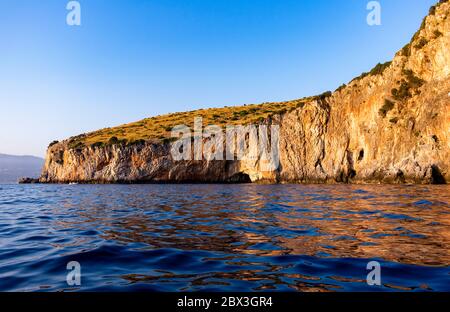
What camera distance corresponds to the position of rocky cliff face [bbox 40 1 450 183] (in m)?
38.5

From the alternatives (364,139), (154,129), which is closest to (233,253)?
(364,139)

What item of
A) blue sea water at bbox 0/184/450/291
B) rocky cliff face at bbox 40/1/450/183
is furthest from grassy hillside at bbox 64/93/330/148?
blue sea water at bbox 0/184/450/291

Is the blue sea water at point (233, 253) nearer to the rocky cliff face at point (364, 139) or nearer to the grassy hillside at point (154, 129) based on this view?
the rocky cliff face at point (364, 139)

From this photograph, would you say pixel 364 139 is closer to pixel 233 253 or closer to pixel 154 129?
pixel 233 253

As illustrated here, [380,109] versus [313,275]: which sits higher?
[380,109]

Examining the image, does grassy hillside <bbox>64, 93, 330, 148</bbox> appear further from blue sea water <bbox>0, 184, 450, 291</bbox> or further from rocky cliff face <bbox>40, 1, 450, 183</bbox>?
blue sea water <bbox>0, 184, 450, 291</bbox>

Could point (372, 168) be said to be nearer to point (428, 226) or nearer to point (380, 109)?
point (380, 109)

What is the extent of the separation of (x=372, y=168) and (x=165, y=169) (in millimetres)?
37655

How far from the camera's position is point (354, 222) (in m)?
11.1

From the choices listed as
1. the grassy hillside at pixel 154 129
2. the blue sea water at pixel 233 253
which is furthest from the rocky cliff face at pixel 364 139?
the blue sea water at pixel 233 253

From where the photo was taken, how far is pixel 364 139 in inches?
1864

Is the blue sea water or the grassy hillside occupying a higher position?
the grassy hillside
